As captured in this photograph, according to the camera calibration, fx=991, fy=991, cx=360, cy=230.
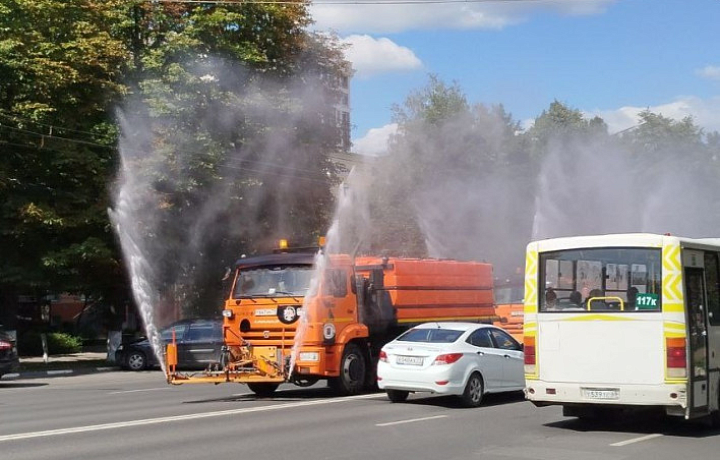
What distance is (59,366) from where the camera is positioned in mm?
32625

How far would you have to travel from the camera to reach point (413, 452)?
1130cm

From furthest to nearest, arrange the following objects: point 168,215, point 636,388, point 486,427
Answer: point 168,215, point 486,427, point 636,388

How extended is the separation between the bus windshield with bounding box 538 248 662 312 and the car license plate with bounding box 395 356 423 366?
339 centimetres

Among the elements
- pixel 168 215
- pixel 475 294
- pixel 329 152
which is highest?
pixel 329 152

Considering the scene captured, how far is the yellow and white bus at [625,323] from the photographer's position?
1251 cm

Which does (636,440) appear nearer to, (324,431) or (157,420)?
(324,431)

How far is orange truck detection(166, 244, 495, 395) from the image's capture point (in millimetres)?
17516

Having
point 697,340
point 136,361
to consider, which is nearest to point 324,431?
point 697,340

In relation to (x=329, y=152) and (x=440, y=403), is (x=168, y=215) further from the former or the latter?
(x=440, y=403)

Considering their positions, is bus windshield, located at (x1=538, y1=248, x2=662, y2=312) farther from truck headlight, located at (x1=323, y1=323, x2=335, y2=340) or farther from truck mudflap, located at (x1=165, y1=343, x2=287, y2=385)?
truck mudflap, located at (x1=165, y1=343, x2=287, y2=385)

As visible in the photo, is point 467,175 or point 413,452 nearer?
point 413,452

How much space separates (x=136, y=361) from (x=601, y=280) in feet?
69.1

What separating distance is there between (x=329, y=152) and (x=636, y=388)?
26510 millimetres

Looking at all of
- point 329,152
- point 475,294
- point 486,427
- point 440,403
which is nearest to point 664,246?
point 486,427
